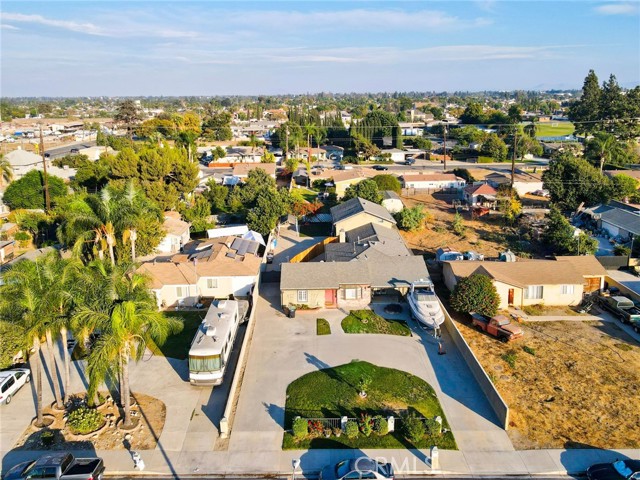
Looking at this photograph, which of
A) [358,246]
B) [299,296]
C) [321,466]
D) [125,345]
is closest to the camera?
[321,466]

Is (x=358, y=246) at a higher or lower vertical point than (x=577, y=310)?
higher

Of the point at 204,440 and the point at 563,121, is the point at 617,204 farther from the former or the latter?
the point at 563,121

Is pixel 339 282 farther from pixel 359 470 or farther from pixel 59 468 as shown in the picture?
pixel 59 468

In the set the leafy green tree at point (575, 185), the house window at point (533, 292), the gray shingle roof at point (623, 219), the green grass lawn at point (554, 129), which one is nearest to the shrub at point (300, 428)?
the house window at point (533, 292)

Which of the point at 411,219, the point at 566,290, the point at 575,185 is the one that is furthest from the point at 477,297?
the point at 575,185

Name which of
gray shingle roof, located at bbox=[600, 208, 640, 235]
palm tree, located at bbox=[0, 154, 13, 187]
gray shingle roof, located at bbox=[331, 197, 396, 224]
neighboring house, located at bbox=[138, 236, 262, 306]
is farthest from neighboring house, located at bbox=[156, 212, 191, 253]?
gray shingle roof, located at bbox=[600, 208, 640, 235]

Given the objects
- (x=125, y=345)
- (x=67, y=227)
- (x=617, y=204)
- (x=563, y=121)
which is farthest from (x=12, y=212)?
(x=563, y=121)

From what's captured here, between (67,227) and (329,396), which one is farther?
(67,227)
